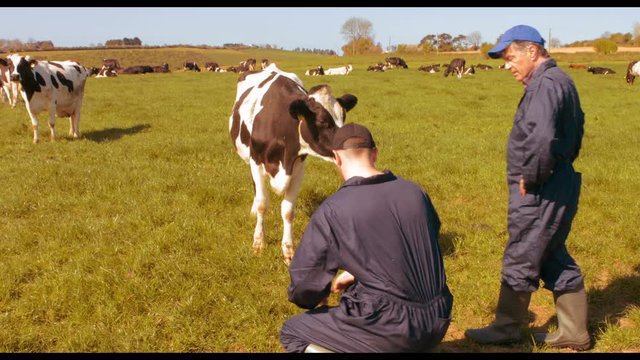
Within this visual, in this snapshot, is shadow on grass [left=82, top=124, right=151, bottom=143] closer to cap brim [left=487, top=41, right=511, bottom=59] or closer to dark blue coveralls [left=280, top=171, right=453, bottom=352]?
cap brim [left=487, top=41, right=511, bottom=59]

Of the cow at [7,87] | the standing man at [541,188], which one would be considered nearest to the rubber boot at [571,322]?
the standing man at [541,188]

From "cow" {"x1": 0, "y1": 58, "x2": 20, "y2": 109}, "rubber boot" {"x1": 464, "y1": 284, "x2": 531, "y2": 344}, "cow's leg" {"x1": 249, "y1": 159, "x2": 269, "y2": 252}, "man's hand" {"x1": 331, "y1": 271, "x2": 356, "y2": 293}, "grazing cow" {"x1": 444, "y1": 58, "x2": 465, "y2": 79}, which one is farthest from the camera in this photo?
"grazing cow" {"x1": 444, "y1": 58, "x2": 465, "y2": 79}

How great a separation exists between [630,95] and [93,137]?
21.8m

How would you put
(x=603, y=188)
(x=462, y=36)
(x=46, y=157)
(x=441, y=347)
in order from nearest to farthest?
(x=441, y=347)
(x=603, y=188)
(x=46, y=157)
(x=462, y=36)

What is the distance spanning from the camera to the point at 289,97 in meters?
6.32

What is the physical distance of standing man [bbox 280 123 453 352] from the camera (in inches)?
118

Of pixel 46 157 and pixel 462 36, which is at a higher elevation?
pixel 462 36

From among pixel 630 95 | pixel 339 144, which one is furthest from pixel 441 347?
pixel 630 95

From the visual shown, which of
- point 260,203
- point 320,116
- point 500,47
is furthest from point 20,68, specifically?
point 500,47

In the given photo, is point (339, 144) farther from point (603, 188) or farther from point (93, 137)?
point (93, 137)

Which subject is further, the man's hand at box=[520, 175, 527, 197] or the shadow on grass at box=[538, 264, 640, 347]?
the shadow on grass at box=[538, 264, 640, 347]

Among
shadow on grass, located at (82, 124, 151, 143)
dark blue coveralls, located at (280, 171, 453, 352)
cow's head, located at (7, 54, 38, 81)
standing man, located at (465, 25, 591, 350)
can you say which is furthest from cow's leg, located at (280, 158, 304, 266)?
Answer: cow's head, located at (7, 54, 38, 81)

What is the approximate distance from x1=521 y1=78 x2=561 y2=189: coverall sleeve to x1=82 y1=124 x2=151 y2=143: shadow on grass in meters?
12.3

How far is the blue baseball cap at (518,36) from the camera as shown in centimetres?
391
